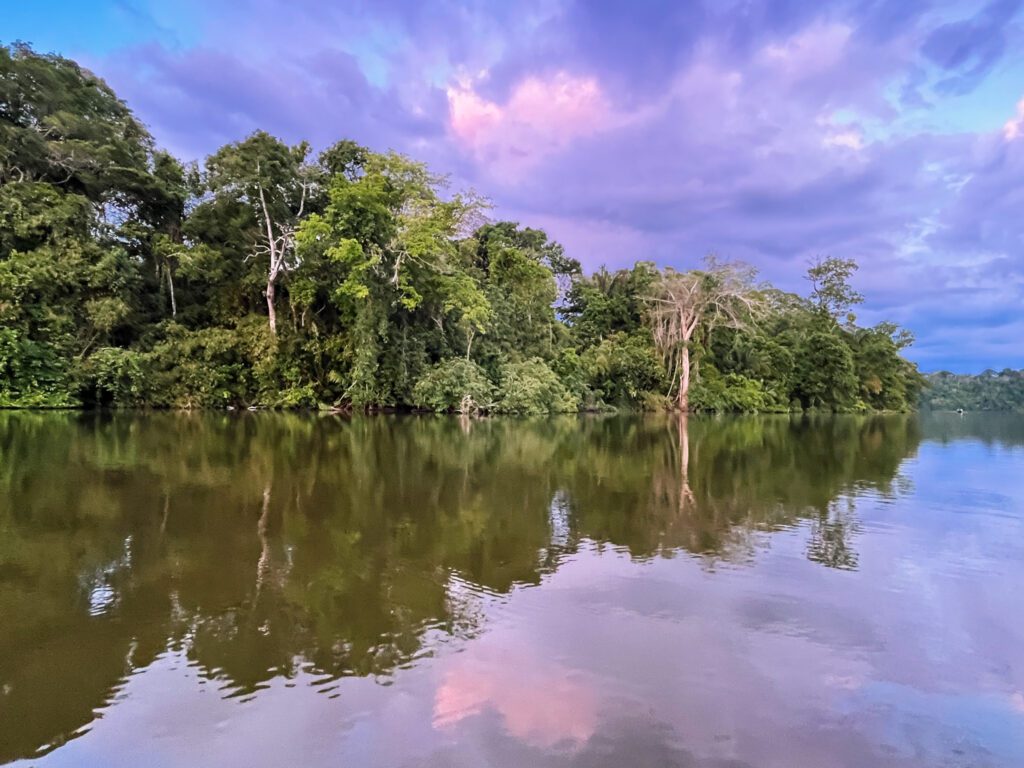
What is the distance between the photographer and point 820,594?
15.5 ft

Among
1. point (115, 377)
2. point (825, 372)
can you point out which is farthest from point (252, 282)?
point (825, 372)

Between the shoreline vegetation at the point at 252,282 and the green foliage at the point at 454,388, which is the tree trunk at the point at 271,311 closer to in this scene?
the shoreline vegetation at the point at 252,282

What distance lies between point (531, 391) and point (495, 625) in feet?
71.6

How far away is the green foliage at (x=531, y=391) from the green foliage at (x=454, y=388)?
95cm

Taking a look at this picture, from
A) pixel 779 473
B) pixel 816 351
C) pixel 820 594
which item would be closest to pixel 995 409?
pixel 816 351

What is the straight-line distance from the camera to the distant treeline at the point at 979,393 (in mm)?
77562

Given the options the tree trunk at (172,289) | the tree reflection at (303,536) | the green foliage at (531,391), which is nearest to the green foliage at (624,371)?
the green foliage at (531,391)

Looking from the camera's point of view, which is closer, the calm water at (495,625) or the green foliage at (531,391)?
the calm water at (495,625)

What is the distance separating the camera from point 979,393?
79812 millimetres

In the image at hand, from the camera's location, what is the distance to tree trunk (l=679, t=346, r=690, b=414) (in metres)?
32.9

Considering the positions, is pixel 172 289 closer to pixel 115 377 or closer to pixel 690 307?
pixel 115 377

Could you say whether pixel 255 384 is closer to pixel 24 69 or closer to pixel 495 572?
pixel 24 69

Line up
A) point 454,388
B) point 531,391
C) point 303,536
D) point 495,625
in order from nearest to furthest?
point 495,625 → point 303,536 → point 454,388 → point 531,391

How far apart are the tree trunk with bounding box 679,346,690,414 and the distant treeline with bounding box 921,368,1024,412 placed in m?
59.7
